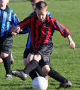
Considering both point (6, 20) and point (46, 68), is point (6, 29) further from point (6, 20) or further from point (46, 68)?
point (46, 68)

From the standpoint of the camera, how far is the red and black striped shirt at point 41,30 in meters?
6.89

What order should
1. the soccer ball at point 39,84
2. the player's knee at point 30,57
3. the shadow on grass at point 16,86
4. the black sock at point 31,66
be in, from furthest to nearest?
the shadow on grass at point 16,86
the player's knee at point 30,57
the black sock at point 31,66
the soccer ball at point 39,84

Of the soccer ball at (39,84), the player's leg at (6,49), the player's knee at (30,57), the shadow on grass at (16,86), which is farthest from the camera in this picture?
the player's leg at (6,49)

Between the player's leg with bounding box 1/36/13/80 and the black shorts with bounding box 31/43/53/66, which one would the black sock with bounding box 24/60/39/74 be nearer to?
the black shorts with bounding box 31/43/53/66

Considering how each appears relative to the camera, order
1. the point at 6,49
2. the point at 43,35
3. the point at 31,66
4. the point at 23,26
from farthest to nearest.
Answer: the point at 6,49 → the point at 23,26 → the point at 43,35 → the point at 31,66

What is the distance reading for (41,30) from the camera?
22.7 ft

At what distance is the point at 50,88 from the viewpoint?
713 cm

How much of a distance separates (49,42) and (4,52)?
1.51m

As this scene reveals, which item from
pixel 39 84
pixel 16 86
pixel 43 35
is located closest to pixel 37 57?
pixel 43 35

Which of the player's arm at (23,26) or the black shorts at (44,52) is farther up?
the player's arm at (23,26)

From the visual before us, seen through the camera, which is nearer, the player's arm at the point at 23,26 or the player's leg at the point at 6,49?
the player's arm at the point at 23,26

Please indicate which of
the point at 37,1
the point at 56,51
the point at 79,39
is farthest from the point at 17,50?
the point at 37,1

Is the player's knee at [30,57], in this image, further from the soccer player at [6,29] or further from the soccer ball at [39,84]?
the soccer player at [6,29]

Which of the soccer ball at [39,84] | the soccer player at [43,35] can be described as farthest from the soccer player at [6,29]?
the soccer ball at [39,84]
